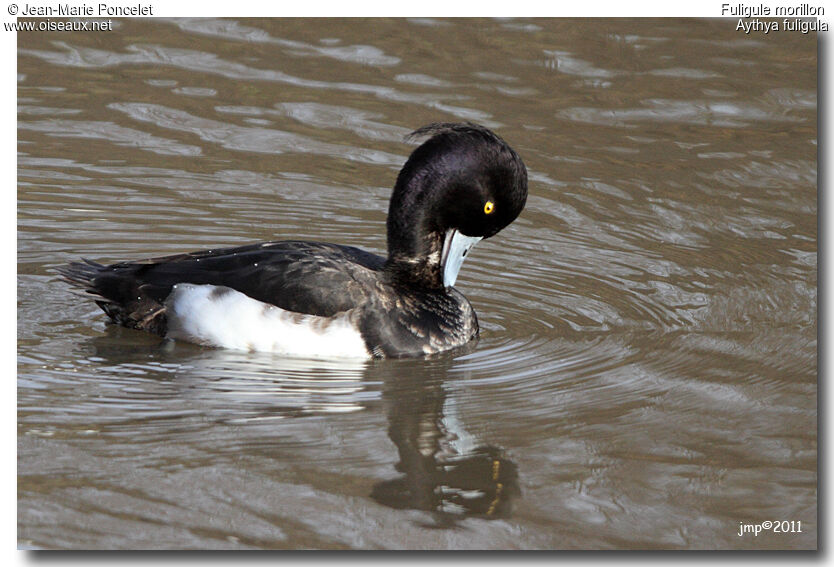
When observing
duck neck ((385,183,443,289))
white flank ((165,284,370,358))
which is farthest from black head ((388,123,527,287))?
white flank ((165,284,370,358))

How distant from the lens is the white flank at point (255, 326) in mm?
6891

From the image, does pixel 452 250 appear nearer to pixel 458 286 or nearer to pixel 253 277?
pixel 458 286

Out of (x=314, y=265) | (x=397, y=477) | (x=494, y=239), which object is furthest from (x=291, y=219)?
(x=397, y=477)

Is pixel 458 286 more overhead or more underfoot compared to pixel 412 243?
more underfoot

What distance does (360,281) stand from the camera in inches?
277

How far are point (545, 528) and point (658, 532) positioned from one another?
48cm

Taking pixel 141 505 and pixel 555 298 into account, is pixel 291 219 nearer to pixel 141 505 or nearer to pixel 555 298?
pixel 555 298

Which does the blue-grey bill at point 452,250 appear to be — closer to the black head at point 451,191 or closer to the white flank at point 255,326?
the black head at point 451,191

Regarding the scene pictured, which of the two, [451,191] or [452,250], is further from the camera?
[452,250]

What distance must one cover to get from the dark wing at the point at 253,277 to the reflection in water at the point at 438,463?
0.64 m

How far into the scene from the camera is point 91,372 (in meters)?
6.66

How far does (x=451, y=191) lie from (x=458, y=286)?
1359 mm

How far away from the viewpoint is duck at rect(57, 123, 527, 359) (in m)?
6.89

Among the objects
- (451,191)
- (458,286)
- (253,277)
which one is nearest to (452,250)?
(451,191)
